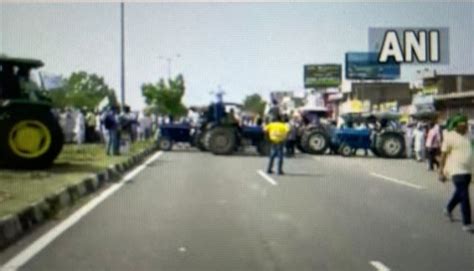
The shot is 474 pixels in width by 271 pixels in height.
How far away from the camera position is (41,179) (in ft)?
57.1

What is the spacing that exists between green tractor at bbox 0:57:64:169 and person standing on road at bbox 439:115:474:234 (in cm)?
1057

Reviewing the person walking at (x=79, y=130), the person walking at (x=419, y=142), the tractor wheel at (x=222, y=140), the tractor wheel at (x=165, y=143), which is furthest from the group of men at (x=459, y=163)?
the person walking at (x=79, y=130)

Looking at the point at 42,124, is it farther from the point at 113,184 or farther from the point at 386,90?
the point at 386,90

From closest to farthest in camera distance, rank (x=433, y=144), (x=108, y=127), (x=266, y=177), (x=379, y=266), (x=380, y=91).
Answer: (x=379, y=266) < (x=266, y=177) < (x=433, y=144) < (x=108, y=127) < (x=380, y=91)

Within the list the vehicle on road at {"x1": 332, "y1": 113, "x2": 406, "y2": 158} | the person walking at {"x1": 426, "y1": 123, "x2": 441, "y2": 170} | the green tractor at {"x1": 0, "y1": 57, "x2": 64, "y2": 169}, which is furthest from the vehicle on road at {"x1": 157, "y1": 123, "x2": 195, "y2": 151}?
the green tractor at {"x1": 0, "y1": 57, "x2": 64, "y2": 169}

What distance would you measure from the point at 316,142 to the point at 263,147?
9.47 ft

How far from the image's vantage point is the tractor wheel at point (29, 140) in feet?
64.2

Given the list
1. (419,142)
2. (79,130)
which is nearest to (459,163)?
(419,142)

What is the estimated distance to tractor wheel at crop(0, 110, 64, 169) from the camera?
771 inches

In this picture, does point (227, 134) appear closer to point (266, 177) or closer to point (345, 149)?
point (345, 149)

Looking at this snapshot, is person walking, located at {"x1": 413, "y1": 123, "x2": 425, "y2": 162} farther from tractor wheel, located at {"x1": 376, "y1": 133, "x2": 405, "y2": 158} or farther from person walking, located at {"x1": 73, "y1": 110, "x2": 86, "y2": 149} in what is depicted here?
person walking, located at {"x1": 73, "y1": 110, "x2": 86, "y2": 149}

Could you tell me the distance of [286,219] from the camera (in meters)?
12.6

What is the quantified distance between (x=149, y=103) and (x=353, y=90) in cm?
2179

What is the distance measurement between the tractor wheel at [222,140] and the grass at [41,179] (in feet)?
24.4
